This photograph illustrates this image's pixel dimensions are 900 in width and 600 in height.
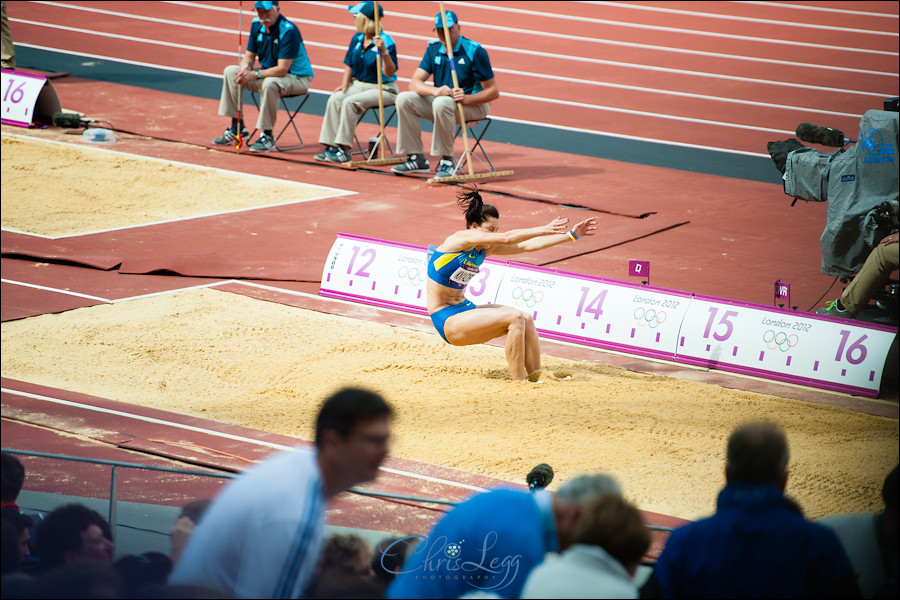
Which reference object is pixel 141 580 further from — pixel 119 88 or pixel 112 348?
pixel 119 88

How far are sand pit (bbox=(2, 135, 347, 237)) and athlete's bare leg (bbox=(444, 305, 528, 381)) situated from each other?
203 inches

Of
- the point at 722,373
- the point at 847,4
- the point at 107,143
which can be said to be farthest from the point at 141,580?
the point at 847,4

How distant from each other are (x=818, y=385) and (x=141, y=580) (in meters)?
6.02

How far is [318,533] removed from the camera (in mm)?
2906

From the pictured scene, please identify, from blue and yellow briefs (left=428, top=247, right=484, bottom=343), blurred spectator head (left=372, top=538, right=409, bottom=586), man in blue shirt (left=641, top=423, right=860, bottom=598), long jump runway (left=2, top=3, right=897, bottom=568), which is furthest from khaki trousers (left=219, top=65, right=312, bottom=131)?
man in blue shirt (left=641, top=423, right=860, bottom=598)

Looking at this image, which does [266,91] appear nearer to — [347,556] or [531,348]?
[531,348]

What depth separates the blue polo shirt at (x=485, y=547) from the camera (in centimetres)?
316

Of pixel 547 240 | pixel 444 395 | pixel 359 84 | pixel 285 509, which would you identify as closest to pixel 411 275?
pixel 547 240

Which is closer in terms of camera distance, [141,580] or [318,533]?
[318,533]

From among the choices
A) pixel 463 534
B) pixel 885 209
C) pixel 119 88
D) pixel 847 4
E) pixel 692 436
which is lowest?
pixel 692 436

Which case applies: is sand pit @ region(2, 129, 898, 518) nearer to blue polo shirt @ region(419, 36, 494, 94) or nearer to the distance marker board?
the distance marker board

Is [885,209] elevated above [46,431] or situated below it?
above

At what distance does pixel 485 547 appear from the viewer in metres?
→ 3.21

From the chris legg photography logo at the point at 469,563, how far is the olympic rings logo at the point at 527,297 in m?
5.71
